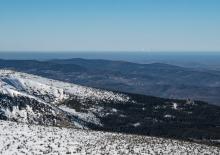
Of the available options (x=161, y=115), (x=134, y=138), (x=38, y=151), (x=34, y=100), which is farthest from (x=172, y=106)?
(x=38, y=151)

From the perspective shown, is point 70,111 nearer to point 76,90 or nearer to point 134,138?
point 76,90

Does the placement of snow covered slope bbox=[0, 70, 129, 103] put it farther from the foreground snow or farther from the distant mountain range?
the foreground snow

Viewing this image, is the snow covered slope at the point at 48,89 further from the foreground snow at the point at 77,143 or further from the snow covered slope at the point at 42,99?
the foreground snow at the point at 77,143

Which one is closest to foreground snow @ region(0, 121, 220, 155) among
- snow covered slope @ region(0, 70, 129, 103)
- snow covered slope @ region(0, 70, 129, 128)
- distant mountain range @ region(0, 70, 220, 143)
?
distant mountain range @ region(0, 70, 220, 143)

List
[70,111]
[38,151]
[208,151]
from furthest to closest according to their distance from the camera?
[70,111] → [208,151] → [38,151]

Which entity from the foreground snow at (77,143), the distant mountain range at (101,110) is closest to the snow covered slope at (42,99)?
the distant mountain range at (101,110)

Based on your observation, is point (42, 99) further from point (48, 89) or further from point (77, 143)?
point (77, 143)

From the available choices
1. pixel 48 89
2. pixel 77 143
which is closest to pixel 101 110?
pixel 48 89
